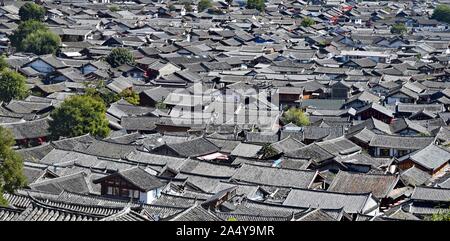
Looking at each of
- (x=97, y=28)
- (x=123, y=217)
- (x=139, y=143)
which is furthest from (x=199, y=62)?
(x=123, y=217)

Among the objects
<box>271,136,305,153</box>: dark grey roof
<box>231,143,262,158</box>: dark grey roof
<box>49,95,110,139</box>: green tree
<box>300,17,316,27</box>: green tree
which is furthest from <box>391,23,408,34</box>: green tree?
<box>49,95,110,139</box>: green tree

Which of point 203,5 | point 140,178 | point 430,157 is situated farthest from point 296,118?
point 203,5

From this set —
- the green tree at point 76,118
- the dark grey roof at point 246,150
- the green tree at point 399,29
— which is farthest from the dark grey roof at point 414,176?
the green tree at point 399,29

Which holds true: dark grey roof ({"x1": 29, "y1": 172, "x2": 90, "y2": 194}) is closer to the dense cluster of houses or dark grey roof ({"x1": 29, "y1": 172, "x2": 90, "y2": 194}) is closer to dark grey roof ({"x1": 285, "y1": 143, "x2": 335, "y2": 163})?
the dense cluster of houses

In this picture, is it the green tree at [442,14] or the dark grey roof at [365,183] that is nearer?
the dark grey roof at [365,183]

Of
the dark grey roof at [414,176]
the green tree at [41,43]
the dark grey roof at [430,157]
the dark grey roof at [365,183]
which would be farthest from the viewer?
the green tree at [41,43]

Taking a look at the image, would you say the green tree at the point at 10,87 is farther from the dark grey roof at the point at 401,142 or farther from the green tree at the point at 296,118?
the dark grey roof at the point at 401,142

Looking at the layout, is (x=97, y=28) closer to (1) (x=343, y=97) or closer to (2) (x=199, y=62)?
(2) (x=199, y=62)
